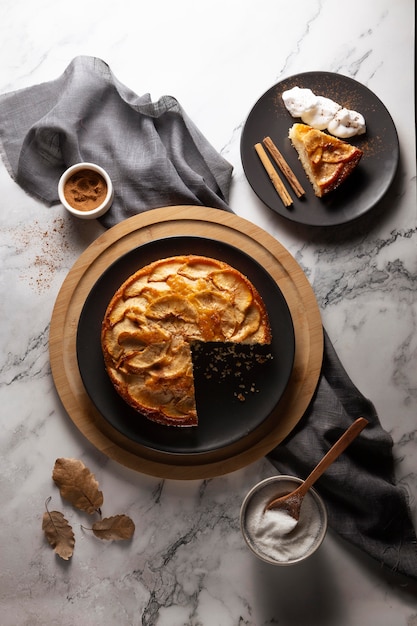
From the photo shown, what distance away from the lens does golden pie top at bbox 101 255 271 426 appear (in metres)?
4.05

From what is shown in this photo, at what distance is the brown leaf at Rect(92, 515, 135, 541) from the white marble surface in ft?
0.22

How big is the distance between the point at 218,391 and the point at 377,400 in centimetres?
108

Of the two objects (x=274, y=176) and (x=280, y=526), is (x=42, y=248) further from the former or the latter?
(x=280, y=526)

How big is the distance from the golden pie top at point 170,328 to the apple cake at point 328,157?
2.88 ft

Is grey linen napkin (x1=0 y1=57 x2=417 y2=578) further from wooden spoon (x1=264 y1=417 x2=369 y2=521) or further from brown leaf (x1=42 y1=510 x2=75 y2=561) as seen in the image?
brown leaf (x1=42 y1=510 x2=75 y2=561)

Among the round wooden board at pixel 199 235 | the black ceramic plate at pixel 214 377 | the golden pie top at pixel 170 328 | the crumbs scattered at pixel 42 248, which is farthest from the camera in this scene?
the crumbs scattered at pixel 42 248

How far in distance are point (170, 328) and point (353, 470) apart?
1.44m

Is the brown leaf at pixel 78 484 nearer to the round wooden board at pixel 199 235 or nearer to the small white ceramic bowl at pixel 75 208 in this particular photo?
the round wooden board at pixel 199 235

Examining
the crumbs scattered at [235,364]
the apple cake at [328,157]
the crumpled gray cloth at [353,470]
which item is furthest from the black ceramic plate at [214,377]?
→ the apple cake at [328,157]

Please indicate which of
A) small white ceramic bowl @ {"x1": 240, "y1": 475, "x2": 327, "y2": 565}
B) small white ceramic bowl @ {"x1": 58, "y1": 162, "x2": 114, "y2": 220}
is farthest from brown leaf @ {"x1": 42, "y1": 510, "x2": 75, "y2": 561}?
small white ceramic bowl @ {"x1": 58, "y1": 162, "x2": 114, "y2": 220}

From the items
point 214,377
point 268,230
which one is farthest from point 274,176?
point 214,377

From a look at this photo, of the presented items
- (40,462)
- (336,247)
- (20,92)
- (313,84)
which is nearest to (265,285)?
(336,247)

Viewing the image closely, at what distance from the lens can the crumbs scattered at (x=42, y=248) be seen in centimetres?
454

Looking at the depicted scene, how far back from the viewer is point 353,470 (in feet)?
14.0
